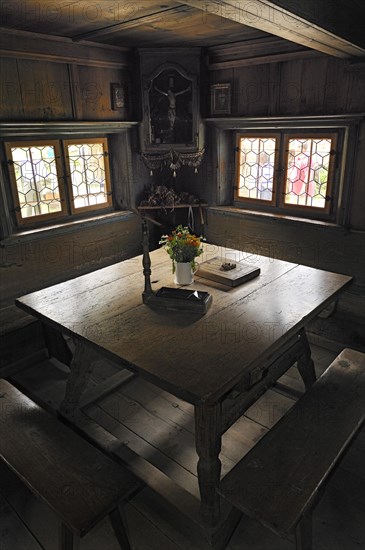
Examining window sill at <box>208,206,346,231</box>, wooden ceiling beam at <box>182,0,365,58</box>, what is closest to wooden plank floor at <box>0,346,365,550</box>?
window sill at <box>208,206,346,231</box>

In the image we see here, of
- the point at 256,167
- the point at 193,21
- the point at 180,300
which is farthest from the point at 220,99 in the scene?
the point at 180,300

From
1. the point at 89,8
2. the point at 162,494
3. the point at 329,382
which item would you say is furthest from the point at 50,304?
the point at 89,8

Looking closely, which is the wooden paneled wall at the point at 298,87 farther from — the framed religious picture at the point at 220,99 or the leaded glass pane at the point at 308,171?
the leaded glass pane at the point at 308,171

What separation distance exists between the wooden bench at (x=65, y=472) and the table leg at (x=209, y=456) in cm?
31

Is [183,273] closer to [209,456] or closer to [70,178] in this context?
[209,456]

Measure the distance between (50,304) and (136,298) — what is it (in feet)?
1.60

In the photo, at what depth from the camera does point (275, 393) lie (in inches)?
114

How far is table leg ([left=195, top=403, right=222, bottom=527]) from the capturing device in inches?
68.7

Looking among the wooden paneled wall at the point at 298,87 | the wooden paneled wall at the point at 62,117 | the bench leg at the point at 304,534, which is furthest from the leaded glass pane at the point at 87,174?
the bench leg at the point at 304,534

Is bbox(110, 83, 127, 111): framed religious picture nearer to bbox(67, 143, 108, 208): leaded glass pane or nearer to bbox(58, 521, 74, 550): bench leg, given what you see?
bbox(67, 143, 108, 208): leaded glass pane

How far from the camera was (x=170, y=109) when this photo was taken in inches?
149

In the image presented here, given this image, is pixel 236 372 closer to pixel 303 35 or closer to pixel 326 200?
pixel 303 35

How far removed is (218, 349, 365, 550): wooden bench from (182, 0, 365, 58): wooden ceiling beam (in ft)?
6.04

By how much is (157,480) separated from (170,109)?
3.11 m
